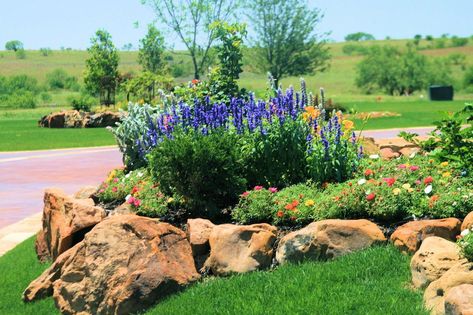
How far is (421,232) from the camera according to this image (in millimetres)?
6762

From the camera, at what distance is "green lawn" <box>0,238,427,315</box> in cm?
576

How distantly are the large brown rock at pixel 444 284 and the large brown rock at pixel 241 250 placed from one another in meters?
1.84

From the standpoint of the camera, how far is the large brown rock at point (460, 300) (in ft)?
15.9

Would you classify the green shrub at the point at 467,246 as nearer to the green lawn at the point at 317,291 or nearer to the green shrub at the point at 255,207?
the green lawn at the point at 317,291

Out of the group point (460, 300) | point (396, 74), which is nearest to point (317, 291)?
point (460, 300)

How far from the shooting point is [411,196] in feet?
24.7

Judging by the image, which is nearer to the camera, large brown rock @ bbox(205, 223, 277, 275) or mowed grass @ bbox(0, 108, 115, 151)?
large brown rock @ bbox(205, 223, 277, 275)

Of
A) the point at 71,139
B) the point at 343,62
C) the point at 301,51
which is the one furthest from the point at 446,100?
the point at 343,62

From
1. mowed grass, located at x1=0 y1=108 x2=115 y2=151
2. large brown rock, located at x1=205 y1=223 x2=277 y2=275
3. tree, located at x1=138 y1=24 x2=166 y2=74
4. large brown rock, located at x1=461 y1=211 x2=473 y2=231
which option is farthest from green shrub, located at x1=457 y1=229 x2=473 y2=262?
tree, located at x1=138 y1=24 x2=166 y2=74

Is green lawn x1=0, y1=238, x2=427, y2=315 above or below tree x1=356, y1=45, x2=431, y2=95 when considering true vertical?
above

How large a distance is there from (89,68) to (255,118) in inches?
1549

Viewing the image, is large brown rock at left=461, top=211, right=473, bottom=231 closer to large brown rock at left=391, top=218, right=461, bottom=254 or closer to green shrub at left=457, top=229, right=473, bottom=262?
large brown rock at left=391, top=218, right=461, bottom=254

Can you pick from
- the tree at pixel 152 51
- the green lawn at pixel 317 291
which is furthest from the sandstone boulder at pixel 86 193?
the tree at pixel 152 51

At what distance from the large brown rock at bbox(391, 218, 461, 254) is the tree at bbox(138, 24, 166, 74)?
49409 mm
